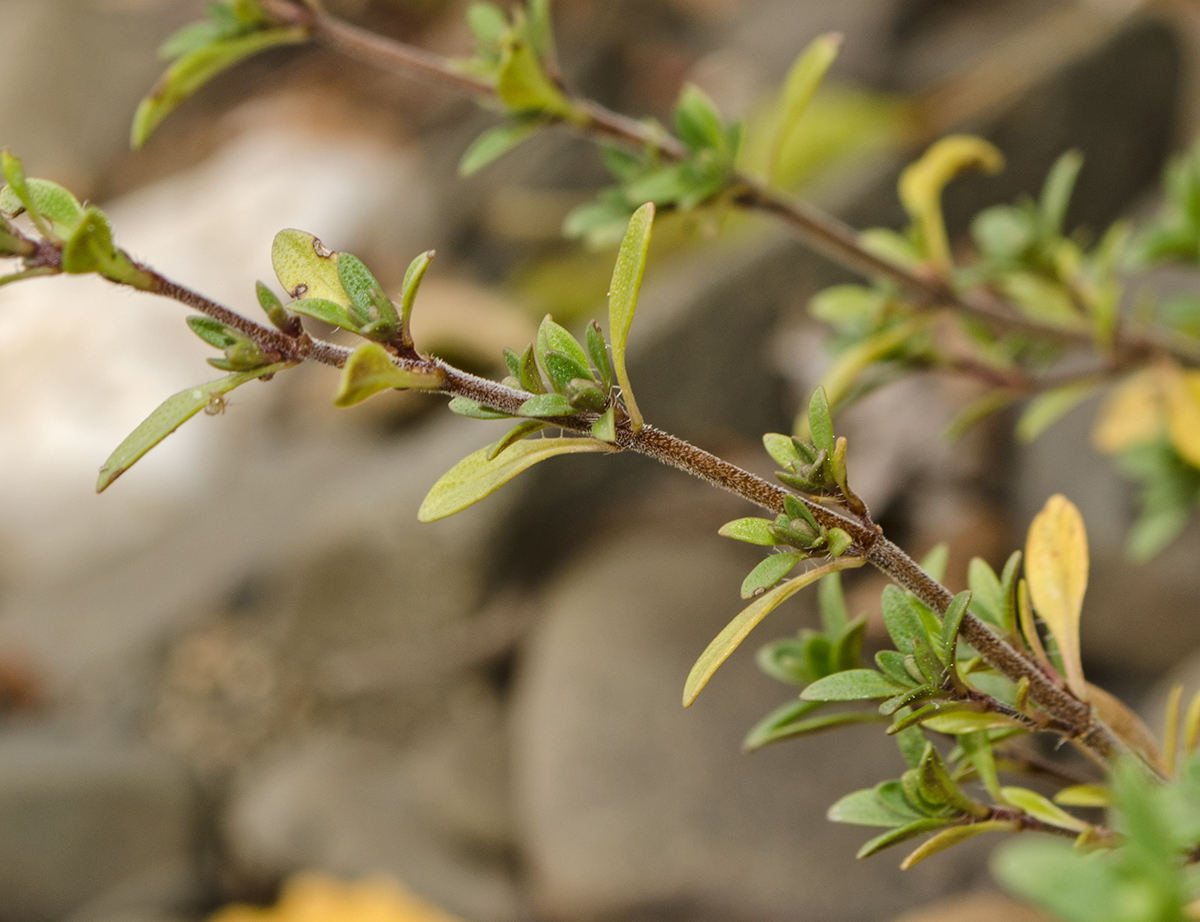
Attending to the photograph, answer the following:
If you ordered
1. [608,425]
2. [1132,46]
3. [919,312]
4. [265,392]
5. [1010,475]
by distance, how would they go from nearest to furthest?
[608,425], [919,312], [1010,475], [1132,46], [265,392]

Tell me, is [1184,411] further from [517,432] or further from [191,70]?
[191,70]

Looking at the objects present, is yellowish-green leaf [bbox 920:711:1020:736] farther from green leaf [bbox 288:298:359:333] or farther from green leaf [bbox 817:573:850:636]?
green leaf [bbox 288:298:359:333]

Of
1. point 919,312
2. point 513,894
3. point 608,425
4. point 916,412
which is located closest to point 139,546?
point 513,894

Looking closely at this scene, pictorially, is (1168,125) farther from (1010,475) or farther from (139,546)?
(139,546)

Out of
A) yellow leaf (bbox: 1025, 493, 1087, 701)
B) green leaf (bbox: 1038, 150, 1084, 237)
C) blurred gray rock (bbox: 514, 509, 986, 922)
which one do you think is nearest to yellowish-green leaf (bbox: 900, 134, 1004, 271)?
green leaf (bbox: 1038, 150, 1084, 237)

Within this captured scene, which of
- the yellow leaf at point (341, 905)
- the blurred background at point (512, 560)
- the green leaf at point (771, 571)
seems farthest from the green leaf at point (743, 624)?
the yellow leaf at point (341, 905)

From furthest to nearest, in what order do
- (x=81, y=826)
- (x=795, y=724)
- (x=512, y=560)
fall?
1. (x=512, y=560)
2. (x=81, y=826)
3. (x=795, y=724)

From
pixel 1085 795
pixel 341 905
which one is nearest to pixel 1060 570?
pixel 1085 795
